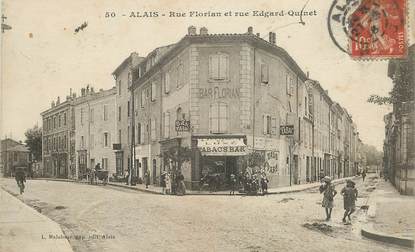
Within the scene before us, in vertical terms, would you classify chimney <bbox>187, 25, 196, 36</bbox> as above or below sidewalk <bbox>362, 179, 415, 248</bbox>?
above

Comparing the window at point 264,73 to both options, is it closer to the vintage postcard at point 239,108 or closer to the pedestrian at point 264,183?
the vintage postcard at point 239,108

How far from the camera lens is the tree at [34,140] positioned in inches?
397

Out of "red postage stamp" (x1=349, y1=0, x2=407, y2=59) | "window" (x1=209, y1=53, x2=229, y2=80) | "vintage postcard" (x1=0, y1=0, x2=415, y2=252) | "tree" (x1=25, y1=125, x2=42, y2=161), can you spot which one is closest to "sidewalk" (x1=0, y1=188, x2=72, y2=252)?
"vintage postcard" (x1=0, y1=0, x2=415, y2=252)

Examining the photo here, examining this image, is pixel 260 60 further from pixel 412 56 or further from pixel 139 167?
pixel 139 167

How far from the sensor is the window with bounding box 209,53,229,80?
37.5 feet

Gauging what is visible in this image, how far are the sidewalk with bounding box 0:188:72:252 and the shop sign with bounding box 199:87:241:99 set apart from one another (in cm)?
407

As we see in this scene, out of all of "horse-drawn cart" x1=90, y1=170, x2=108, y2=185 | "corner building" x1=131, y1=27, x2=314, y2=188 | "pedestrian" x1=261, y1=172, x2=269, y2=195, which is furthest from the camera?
"horse-drawn cart" x1=90, y1=170, x2=108, y2=185

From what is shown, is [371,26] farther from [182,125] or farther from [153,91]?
[153,91]

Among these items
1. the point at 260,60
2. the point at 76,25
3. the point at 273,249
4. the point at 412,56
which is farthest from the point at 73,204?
the point at 412,56

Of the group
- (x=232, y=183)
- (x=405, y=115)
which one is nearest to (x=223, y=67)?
(x=232, y=183)

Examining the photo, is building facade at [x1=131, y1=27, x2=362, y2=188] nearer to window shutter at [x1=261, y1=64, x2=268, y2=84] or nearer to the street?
window shutter at [x1=261, y1=64, x2=268, y2=84]

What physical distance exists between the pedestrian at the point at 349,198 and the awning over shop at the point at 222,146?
124 inches

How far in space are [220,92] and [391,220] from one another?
4.31 metres

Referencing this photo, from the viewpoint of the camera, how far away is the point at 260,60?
37.2ft
